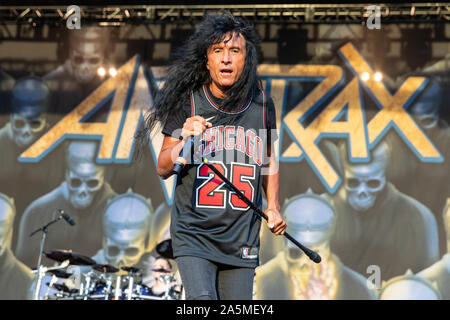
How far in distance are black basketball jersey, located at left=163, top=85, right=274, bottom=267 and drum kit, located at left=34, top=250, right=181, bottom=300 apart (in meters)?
4.45

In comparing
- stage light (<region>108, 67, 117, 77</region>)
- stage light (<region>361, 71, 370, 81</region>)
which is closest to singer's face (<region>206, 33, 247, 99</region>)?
stage light (<region>361, 71, 370, 81</region>)

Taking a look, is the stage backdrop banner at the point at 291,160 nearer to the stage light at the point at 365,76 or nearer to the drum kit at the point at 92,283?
the stage light at the point at 365,76

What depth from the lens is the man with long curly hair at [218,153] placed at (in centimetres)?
215

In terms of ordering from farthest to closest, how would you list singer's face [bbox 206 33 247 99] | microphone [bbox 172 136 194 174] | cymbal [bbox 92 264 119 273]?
cymbal [bbox 92 264 119 273]
singer's face [bbox 206 33 247 99]
microphone [bbox 172 136 194 174]

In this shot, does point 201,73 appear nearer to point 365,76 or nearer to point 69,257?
point 69,257

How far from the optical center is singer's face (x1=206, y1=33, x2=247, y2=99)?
2.30 metres

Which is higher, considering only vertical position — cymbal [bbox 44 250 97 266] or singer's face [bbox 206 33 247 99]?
singer's face [bbox 206 33 247 99]

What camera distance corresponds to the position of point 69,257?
664cm

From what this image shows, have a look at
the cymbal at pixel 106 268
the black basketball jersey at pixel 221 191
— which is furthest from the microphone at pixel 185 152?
the cymbal at pixel 106 268

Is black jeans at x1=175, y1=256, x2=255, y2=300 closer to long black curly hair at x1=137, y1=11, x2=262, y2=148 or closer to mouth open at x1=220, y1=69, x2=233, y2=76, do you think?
long black curly hair at x1=137, y1=11, x2=262, y2=148

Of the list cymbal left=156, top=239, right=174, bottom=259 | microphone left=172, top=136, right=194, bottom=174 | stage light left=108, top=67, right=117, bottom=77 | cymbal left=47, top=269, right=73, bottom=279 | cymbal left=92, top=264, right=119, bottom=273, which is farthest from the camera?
stage light left=108, top=67, right=117, bottom=77

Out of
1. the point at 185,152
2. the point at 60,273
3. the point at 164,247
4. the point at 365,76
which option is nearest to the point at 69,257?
the point at 60,273

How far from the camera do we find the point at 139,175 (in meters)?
7.95
